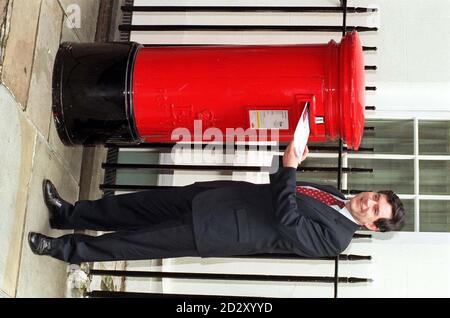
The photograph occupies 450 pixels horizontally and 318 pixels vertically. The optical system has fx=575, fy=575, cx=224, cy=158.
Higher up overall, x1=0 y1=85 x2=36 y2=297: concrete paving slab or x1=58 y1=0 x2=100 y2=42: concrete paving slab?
x1=58 y1=0 x2=100 y2=42: concrete paving slab

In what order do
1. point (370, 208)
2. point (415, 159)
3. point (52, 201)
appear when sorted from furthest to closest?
point (415, 159), point (52, 201), point (370, 208)

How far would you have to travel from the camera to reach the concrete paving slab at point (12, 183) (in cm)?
239

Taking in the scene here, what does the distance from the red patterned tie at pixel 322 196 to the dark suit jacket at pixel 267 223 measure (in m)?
0.07

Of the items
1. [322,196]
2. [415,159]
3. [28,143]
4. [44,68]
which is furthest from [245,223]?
[415,159]

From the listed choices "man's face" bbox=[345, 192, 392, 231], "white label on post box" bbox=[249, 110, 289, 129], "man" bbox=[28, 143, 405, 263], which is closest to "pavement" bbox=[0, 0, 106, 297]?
"man" bbox=[28, 143, 405, 263]

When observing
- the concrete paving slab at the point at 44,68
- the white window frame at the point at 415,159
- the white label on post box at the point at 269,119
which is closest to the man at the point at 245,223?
the white label on post box at the point at 269,119

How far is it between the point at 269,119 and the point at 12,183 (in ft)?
3.92

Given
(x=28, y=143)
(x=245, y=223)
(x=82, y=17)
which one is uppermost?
(x=82, y=17)

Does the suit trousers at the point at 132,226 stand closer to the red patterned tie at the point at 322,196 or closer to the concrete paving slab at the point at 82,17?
the red patterned tie at the point at 322,196

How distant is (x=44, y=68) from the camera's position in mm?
2793

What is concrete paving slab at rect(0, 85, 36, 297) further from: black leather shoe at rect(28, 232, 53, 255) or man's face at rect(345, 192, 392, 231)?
man's face at rect(345, 192, 392, 231)

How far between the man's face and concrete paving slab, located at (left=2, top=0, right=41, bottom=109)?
60.8 inches

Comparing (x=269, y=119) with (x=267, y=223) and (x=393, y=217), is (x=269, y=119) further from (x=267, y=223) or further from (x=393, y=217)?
(x=393, y=217)

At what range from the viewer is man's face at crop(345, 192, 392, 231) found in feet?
7.98
